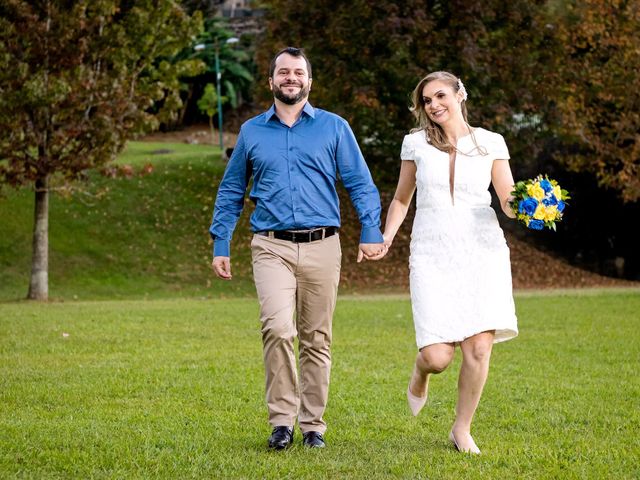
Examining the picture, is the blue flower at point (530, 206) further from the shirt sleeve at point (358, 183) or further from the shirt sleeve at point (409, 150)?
the shirt sleeve at point (358, 183)

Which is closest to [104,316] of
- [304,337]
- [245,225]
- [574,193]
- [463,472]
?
[304,337]

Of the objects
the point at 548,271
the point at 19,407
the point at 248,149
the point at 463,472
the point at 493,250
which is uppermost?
the point at 248,149

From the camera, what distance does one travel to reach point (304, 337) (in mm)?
7598

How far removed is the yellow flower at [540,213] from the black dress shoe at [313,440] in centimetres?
203

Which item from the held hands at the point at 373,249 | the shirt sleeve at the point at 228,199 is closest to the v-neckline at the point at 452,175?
the held hands at the point at 373,249

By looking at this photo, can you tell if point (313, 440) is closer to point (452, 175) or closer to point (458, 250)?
point (458, 250)

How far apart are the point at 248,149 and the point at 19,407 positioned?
3.31 m

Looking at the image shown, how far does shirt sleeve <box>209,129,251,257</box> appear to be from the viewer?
759 cm

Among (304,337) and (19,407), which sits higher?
(304,337)

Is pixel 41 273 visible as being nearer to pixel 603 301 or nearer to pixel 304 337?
pixel 603 301

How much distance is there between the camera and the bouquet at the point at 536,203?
23.6ft

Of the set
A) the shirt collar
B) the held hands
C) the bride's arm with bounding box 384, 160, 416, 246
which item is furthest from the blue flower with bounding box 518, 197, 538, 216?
the shirt collar

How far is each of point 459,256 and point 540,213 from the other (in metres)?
0.58

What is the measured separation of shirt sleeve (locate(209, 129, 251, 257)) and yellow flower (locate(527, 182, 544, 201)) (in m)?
1.89
